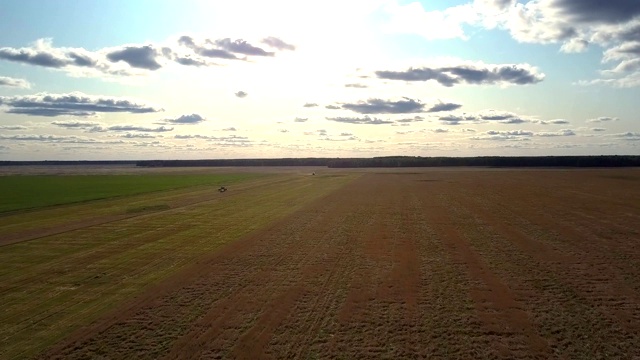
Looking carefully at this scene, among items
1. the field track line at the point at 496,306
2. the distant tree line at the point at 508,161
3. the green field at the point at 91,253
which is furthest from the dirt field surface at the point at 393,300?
the distant tree line at the point at 508,161

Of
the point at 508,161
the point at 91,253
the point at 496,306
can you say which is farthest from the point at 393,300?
the point at 508,161

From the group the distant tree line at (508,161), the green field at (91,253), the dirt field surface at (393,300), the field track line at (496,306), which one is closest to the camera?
the dirt field surface at (393,300)

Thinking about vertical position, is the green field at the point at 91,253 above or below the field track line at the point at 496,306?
below

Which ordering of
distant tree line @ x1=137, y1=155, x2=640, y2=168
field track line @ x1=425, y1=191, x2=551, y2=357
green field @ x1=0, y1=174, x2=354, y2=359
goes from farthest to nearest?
distant tree line @ x1=137, y1=155, x2=640, y2=168
green field @ x1=0, y1=174, x2=354, y2=359
field track line @ x1=425, y1=191, x2=551, y2=357

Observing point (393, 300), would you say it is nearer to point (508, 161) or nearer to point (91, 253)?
point (91, 253)

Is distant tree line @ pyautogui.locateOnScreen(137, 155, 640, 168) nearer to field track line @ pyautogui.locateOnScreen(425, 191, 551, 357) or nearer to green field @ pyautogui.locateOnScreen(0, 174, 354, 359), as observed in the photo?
green field @ pyautogui.locateOnScreen(0, 174, 354, 359)

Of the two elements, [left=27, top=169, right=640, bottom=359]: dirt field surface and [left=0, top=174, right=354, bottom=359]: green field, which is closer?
[left=27, top=169, right=640, bottom=359]: dirt field surface

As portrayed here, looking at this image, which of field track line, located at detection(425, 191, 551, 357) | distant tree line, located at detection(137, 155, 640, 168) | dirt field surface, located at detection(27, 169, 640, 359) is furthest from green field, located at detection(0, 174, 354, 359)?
distant tree line, located at detection(137, 155, 640, 168)

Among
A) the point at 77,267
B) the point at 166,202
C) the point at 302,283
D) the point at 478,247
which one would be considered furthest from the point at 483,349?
the point at 166,202

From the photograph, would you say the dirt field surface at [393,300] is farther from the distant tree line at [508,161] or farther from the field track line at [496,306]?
the distant tree line at [508,161]
